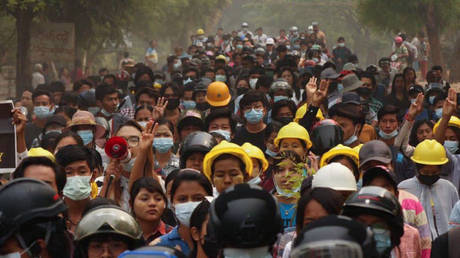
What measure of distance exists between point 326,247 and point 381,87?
41.1ft

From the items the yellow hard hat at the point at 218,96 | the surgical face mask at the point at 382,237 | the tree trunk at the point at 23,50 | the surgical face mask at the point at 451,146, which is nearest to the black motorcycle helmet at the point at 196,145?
the surgical face mask at the point at 451,146

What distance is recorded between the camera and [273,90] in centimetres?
1325

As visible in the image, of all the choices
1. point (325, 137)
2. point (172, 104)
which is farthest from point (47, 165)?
point (172, 104)

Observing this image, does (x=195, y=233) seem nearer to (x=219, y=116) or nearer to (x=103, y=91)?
(x=219, y=116)

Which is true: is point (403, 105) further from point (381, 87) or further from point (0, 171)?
point (0, 171)

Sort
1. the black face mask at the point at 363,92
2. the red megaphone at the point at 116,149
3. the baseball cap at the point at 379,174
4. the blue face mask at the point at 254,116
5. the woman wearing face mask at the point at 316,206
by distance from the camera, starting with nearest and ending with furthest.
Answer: the woman wearing face mask at the point at 316,206, the baseball cap at the point at 379,174, the red megaphone at the point at 116,149, the blue face mask at the point at 254,116, the black face mask at the point at 363,92

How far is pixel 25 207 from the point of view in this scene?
443 cm

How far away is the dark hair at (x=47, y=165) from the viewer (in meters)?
6.47

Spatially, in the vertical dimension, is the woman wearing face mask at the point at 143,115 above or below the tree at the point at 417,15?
below

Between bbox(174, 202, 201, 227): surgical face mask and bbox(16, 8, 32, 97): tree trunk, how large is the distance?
15.7 metres

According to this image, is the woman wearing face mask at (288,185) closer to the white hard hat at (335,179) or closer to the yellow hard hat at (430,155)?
the white hard hat at (335,179)

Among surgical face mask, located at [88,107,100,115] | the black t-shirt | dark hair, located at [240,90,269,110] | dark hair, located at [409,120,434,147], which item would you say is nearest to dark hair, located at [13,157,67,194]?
the black t-shirt

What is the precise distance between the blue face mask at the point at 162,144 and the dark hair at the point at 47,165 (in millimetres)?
2891

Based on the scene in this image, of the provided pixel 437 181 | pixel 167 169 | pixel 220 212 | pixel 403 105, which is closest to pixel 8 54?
pixel 403 105
